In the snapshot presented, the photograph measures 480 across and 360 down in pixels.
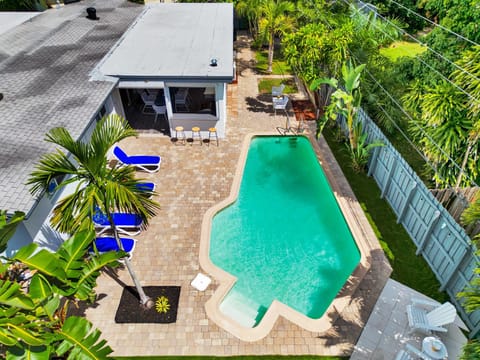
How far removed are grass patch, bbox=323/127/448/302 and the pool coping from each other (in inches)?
17.2

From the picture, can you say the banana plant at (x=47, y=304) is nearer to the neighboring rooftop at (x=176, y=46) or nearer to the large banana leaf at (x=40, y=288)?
the large banana leaf at (x=40, y=288)

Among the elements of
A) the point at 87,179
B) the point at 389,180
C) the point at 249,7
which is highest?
the point at 249,7

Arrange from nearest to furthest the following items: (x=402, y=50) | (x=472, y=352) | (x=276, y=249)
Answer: (x=472, y=352) < (x=276, y=249) < (x=402, y=50)

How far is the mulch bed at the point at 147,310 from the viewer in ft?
36.7

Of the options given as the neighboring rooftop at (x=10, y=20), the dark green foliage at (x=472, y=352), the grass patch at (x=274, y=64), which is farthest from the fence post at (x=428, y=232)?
the neighboring rooftop at (x=10, y=20)

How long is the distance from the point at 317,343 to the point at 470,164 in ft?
32.3

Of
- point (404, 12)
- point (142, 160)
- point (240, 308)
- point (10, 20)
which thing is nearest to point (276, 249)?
point (240, 308)

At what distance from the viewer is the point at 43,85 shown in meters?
16.5

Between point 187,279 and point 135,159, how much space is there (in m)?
7.73

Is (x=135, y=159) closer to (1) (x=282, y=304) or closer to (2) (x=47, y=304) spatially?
(1) (x=282, y=304)

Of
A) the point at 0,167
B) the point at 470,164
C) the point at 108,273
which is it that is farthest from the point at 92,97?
the point at 470,164

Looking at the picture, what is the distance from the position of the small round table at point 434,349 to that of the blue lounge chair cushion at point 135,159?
45.6 feet

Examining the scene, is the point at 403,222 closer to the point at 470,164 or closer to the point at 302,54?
the point at 470,164

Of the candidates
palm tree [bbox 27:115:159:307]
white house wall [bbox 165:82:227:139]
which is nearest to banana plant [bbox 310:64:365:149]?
white house wall [bbox 165:82:227:139]
